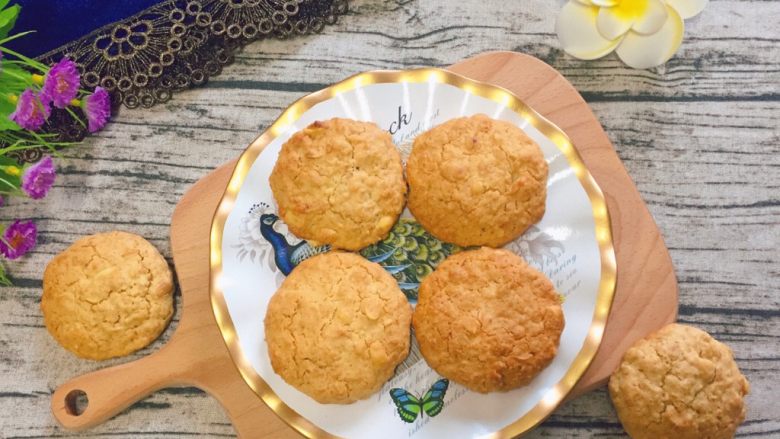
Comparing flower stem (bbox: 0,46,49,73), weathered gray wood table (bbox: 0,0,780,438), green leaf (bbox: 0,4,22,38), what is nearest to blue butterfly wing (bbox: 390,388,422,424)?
weathered gray wood table (bbox: 0,0,780,438)

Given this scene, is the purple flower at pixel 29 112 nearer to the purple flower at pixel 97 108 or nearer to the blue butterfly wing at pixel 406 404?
the purple flower at pixel 97 108

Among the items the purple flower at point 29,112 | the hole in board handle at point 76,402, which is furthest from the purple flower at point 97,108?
the hole in board handle at point 76,402

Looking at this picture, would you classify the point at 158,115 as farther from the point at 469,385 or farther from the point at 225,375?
the point at 469,385

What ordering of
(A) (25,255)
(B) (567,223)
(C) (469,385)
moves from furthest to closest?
(A) (25,255) → (B) (567,223) → (C) (469,385)

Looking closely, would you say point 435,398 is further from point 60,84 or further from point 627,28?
point 60,84

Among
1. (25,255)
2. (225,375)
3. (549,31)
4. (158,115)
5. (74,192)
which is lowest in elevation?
(225,375)

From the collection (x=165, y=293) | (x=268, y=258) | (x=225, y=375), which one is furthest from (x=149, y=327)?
(x=268, y=258)

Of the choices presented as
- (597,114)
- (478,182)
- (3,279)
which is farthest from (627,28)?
(3,279)
